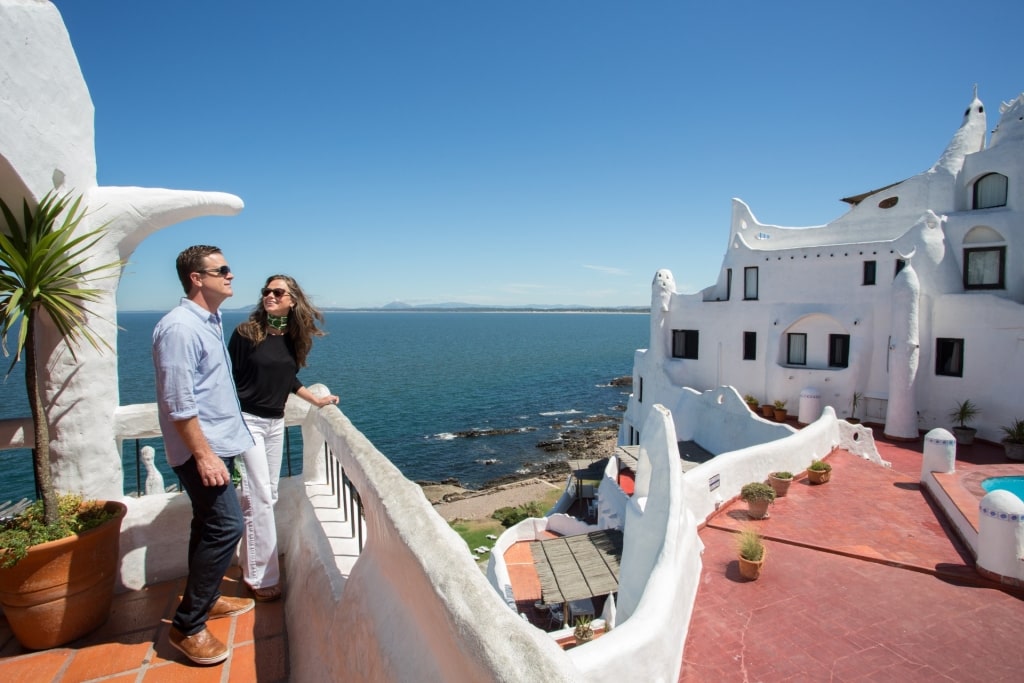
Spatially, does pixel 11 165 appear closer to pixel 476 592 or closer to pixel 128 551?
pixel 128 551

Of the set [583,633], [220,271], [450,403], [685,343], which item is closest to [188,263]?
[220,271]

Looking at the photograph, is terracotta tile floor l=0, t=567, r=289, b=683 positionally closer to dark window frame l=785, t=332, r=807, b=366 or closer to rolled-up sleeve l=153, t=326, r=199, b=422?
rolled-up sleeve l=153, t=326, r=199, b=422

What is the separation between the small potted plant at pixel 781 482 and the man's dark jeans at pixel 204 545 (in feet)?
33.1

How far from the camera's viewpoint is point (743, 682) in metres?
5.62

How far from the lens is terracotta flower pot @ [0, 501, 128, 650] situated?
11.3 ft

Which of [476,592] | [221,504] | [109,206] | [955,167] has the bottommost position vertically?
[221,504]

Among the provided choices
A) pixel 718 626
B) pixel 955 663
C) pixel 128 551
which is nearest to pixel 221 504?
pixel 128 551

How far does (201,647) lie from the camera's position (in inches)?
135

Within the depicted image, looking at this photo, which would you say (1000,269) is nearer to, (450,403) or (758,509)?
(758,509)

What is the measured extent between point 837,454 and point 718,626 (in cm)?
883

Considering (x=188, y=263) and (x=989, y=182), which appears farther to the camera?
(x=989, y=182)

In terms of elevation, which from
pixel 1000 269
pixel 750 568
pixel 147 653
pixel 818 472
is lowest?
pixel 750 568

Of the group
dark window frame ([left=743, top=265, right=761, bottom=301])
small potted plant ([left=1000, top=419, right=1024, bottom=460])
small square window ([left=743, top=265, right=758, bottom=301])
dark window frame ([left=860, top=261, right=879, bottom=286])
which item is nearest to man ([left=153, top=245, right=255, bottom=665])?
small potted plant ([left=1000, top=419, right=1024, bottom=460])

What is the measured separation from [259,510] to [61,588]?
1187 millimetres
